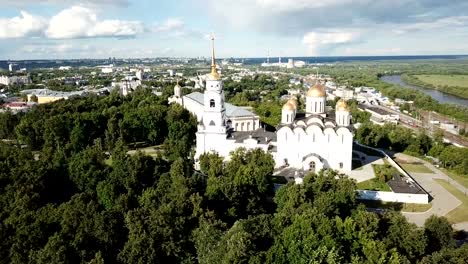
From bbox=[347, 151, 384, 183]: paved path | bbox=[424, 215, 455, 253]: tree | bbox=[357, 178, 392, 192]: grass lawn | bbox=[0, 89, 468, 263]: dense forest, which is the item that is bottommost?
bbox=[357, 178, 392, 192]: grass lawn

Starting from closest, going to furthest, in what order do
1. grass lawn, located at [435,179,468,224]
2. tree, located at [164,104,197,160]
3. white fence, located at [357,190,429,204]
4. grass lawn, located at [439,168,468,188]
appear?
1. grass lawn, located at [435,179,468,224]
2. white fence, located at [357,190,429,204]
3. grass lawn, located at [439,168,468,188]
4. tree, located at [164,104,197,160]

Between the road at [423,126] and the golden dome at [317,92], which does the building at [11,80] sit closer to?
the road at [423,126]

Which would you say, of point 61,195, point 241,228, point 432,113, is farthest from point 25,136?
point 432,113

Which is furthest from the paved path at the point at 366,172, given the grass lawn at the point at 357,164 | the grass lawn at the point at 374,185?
the grass lawn at the point at 374,185

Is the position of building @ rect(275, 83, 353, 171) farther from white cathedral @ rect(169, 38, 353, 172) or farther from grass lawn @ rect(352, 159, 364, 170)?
grass lawn @ rect(352, 159, 364, 170)

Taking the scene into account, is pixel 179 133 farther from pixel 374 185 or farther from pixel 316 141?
pixel 374 185

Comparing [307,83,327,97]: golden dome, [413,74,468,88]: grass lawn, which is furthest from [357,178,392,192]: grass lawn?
[413,74,468,88]: grass lawn
